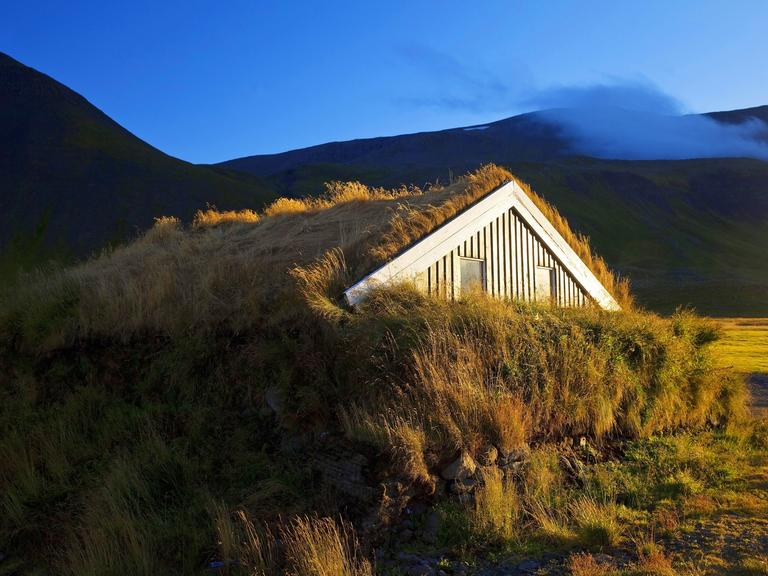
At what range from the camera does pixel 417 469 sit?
6211mm

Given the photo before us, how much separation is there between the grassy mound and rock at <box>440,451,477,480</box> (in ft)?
0.34

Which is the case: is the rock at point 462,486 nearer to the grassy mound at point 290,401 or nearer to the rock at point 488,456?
the grassy mound at point 290,401

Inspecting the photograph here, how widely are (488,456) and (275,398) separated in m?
2.80

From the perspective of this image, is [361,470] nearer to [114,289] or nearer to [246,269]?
[246,269]

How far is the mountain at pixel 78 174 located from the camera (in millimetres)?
56284

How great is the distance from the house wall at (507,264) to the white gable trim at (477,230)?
0.13 m

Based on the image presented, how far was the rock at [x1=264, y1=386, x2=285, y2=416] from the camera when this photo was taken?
7723 mm

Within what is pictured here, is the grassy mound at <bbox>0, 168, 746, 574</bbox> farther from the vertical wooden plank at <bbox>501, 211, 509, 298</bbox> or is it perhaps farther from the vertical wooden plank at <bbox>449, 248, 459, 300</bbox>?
the vertical wooden plank at <bbox>501, 211, 509, 298</bbox>

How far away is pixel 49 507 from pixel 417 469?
14.3 ft

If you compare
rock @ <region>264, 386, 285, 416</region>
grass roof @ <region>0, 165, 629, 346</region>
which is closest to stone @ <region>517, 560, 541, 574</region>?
rock @ <region>264, 386, 285, 416</region>

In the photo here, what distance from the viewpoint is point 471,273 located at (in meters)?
11.4

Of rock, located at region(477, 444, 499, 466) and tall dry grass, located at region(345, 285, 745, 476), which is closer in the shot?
rock, located at region(477, 444, 499, 466)

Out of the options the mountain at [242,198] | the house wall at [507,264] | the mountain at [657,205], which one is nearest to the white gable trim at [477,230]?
the house wall at [507,264]

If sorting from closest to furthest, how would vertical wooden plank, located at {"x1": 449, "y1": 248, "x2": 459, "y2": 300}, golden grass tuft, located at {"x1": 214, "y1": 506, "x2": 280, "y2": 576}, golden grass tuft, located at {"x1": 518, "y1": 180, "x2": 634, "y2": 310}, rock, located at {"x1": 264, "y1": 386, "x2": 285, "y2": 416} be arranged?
golden grass tuft, located at {"x1": 214, "y1": 506, "x2": 280, "y2": 576} < rock, located at {"x1": 264, "y1": 386, "x2": 285, "y2": 416} < vertical wooden plank, located at {"x1": 449, "y1": 248, "x2": 459, "y2": 300} < golden grass tuft, located at {"x1": 518, "y1": 180, "x2": 634, "y2": 310}
